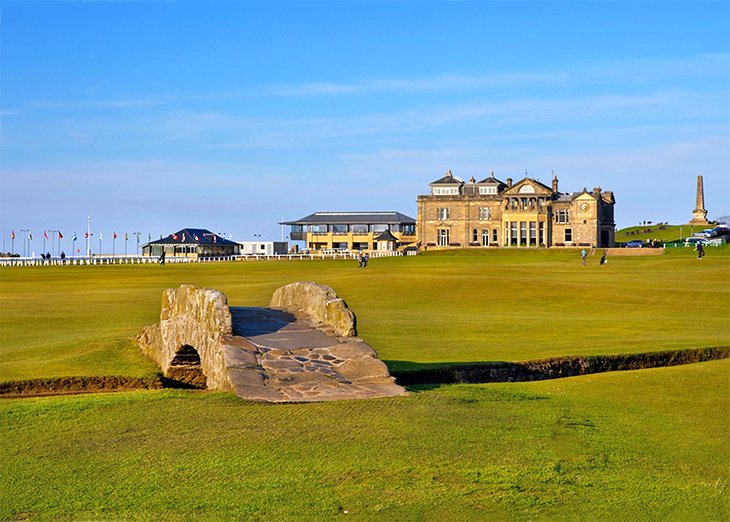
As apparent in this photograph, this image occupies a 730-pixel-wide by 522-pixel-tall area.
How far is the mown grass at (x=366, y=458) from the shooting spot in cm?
1120

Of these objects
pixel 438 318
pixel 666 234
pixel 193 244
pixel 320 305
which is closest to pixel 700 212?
pixel 666 234

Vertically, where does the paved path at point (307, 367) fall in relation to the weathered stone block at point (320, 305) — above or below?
below

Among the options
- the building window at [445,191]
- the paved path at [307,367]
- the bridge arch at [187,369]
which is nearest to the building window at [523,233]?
the building window at [445,191]

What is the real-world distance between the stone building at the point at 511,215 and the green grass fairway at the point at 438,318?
8138cm

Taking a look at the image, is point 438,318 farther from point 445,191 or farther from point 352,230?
point 352,230

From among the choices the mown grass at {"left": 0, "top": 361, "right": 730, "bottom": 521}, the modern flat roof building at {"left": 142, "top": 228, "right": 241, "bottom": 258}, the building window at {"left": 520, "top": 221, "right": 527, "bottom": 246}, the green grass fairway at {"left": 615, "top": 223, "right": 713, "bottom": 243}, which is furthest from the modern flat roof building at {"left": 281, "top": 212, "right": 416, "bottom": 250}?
the mown grass at {"left": 0, "top": 361, "right": 730, "bottom": 521}

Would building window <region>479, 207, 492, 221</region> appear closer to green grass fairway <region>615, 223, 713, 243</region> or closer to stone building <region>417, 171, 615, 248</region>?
stone building <region>417, 171, 615, 248</region>

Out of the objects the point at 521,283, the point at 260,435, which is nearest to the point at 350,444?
the point at 260,435

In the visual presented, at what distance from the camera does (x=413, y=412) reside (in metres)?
15.8

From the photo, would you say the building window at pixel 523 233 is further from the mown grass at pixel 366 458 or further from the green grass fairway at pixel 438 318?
the mown grass at pixel 366 458

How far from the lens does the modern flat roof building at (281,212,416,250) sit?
17700cm

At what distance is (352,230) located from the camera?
17862 cm

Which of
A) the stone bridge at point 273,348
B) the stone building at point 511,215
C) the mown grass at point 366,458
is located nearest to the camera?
the mown grass at point 366,458

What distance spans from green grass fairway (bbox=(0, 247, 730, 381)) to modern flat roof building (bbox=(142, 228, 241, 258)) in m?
110
